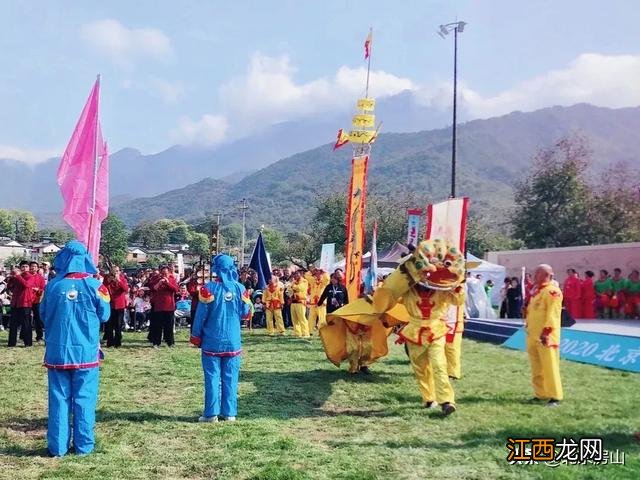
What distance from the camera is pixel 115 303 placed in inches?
483

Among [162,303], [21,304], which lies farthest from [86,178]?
[21,304]

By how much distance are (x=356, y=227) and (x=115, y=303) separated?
5055 millimetres

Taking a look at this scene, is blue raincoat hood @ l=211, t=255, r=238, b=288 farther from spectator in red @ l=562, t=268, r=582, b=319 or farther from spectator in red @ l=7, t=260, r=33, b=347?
spectator in red @ l=562, t=268, r=582, b=319

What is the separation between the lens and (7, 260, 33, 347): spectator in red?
1218 centimetres

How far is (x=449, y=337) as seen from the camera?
8.50 meters

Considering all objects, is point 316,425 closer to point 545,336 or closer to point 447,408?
point 447,408

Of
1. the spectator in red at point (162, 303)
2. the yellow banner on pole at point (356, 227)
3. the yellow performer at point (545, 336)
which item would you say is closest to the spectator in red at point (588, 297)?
the yellow banner on pole at point (356, 227)

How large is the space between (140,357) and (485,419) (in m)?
6.81

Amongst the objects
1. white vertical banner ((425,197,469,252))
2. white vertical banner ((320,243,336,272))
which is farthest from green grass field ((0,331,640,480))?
white vertical banner ((320,243,336,272))

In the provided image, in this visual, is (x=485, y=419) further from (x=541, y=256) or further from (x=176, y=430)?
(x=541, y=256)

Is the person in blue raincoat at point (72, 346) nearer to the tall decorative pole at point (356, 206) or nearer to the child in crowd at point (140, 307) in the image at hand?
the tall decorative pole at point (356, 206)

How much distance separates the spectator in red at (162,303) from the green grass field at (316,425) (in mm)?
2353

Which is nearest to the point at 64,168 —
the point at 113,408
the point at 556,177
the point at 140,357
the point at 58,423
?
the point at 113,408

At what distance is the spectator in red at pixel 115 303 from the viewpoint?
12234mm
